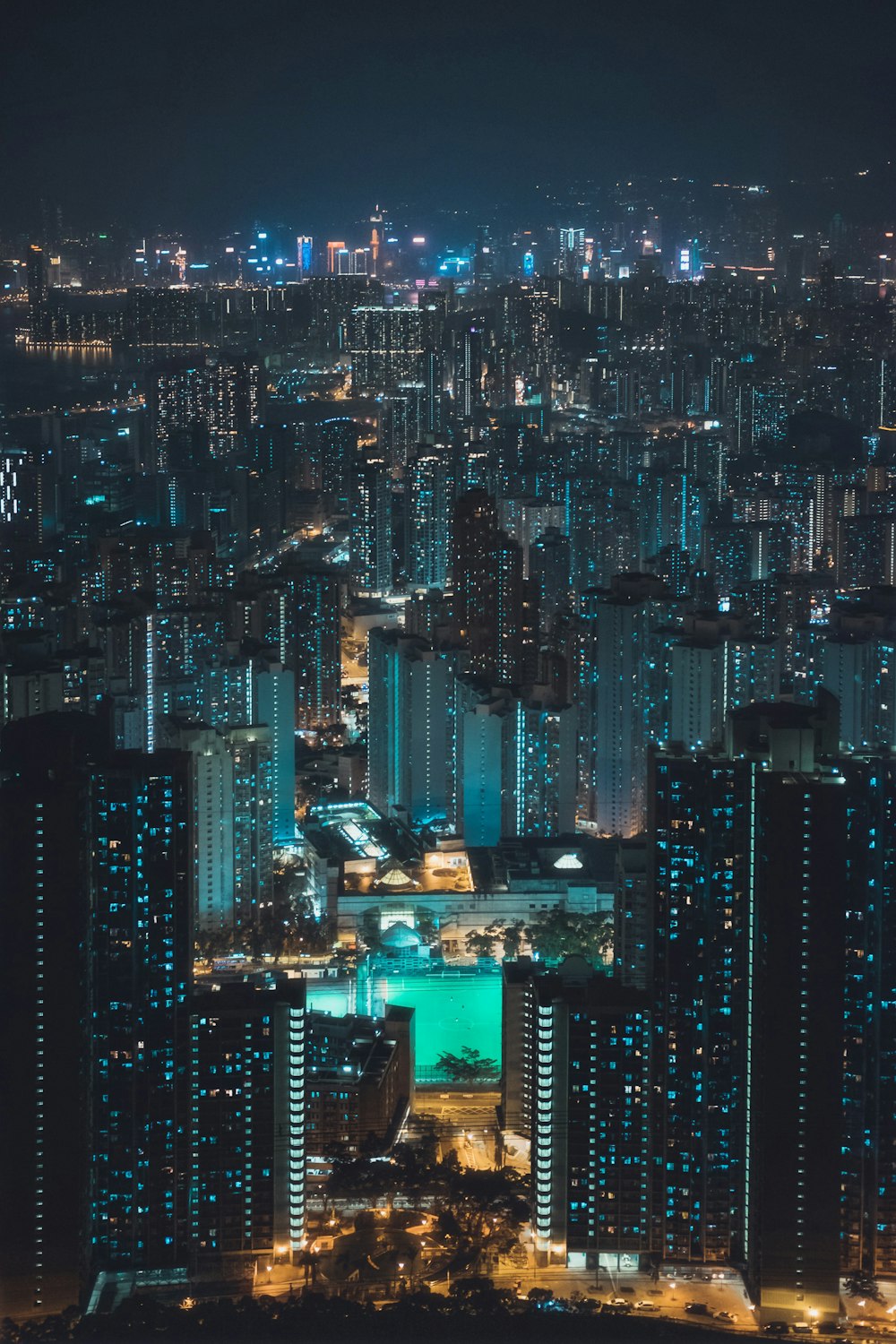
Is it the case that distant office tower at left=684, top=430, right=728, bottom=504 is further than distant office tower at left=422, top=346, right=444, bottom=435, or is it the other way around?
distant office tower at left=422, top=346, right=444, bottom=435

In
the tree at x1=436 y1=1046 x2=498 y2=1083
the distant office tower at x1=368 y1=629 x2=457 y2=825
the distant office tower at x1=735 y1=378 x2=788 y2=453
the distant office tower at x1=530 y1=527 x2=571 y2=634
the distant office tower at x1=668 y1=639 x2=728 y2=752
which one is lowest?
the tree at x1=436 y1=1046 x2=498 y2=1083

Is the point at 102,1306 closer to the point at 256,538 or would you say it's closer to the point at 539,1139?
the point at 539,1139

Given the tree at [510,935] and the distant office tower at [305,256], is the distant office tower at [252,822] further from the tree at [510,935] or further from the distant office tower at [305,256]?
the distant office tower at [305,256]

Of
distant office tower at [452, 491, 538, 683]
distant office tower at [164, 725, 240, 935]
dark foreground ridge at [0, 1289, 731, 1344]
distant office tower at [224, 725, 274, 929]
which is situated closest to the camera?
dark foreground ridge at [0, 1289, 731, 1344]

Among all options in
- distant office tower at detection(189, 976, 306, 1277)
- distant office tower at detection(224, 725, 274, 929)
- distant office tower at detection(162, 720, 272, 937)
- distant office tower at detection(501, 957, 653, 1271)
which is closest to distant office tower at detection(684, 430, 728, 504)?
distant office tower at detection(224, 725, 274, 929)

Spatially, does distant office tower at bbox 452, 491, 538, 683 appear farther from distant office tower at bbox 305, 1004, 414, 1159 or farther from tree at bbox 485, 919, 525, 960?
distant office tower at bbox 305, 1004, 414, 1159

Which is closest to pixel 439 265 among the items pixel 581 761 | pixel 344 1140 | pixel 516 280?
pixel 516 280
